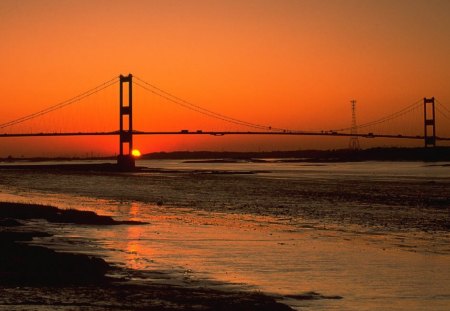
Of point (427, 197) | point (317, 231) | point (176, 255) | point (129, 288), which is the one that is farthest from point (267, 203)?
point (129, 288)

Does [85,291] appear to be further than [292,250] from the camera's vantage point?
No

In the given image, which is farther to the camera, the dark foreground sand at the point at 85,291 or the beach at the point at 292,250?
the beach at the point at 292,250

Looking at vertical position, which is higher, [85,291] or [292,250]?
[85,291]

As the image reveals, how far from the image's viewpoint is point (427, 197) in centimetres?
3847

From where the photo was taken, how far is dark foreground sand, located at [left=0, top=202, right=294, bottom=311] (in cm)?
993

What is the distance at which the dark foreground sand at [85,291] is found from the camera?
9.93 metres

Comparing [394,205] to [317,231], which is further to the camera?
[394,205]

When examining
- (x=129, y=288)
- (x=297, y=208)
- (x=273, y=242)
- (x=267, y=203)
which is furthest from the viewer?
(x=267, y=203)

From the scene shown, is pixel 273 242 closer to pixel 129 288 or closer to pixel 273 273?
pixel 273 273

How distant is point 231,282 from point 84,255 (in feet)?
12.7

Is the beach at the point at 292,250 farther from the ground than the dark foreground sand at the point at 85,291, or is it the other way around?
the dark foreground sand at the point at 85,291

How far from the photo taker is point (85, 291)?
10773 mm

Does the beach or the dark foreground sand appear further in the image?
the beach

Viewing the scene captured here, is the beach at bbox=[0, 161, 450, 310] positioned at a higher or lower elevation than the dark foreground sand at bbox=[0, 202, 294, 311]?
lower
